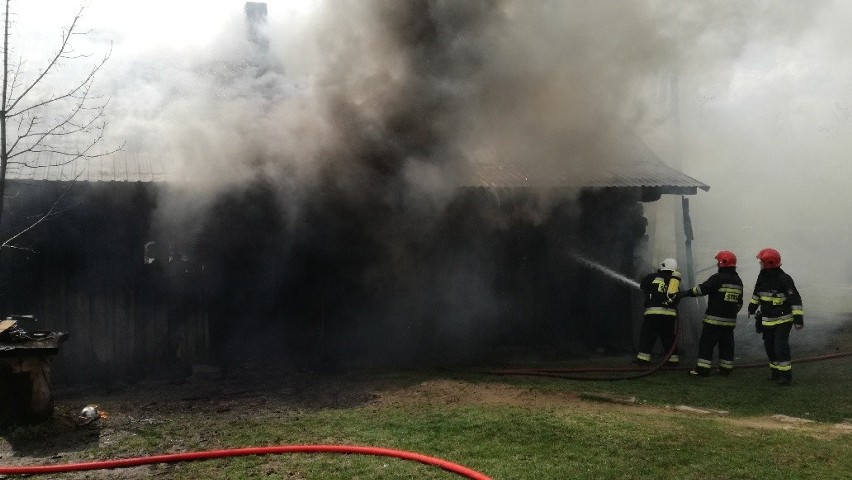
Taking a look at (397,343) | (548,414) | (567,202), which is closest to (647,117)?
(567,202)

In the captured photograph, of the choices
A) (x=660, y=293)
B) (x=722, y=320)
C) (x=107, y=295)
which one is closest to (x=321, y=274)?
(x=107, y=295)

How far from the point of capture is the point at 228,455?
5301 mm

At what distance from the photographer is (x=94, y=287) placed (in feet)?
29.9

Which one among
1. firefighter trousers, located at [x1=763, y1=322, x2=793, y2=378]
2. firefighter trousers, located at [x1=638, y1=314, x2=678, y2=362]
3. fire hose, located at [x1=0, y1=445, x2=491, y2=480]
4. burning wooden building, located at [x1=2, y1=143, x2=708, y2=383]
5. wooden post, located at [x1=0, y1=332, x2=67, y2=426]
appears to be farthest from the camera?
firefighter trousers, located at [x1=638, y1=314, x2=678, y2=362]

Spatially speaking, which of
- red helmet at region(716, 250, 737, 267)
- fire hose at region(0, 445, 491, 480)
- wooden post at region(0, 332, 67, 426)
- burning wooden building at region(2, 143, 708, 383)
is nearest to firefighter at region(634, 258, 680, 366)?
Result: red helmet at region(716, 250, 737, 267)

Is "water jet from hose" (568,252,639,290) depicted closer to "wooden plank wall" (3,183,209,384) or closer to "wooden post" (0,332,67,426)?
"wooden plank wall" (3,183,209,384)

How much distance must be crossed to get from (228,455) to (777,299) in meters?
7.72

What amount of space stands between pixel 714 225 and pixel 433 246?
29341mm

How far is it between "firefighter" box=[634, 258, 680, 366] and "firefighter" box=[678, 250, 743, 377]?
0.47 meters

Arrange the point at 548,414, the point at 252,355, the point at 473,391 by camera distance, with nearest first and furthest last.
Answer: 1. the point at 548,414
2. the point at 473,391
3. the point at 252,355

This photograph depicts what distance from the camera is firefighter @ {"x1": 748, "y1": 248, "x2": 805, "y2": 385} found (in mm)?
8500

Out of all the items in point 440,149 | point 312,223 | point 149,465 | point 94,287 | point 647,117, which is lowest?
point 149,465

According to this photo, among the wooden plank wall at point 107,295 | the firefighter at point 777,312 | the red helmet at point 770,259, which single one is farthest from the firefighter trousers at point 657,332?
the wooden plank wall at point 107,295

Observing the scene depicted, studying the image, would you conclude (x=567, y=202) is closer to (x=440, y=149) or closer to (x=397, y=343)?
(x=440, y=149)
